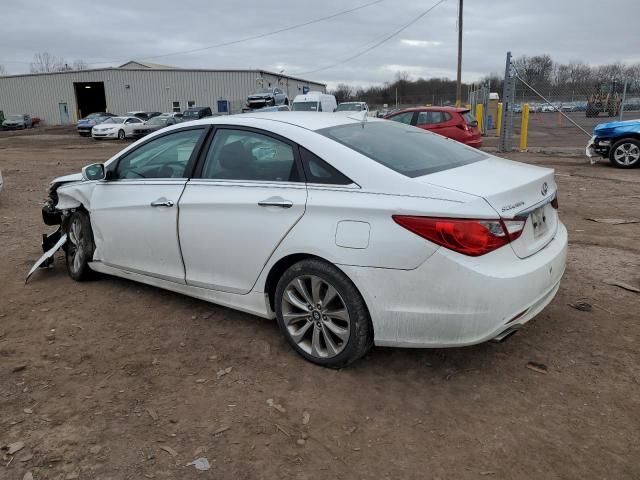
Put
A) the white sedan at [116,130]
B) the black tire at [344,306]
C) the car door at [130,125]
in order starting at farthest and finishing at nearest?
the car door at [130,125]
the white sedan at [116,130]
the black tire at [344,306]

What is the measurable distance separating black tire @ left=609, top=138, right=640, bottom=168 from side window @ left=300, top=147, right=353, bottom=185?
1142cm

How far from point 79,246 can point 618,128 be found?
1212 centimetres

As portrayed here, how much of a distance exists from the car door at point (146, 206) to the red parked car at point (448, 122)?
37.2 ft

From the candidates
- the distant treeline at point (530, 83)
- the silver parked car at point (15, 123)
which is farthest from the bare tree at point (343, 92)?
the silver parked car at point (15, 123)

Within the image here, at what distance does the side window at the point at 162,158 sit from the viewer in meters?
4.05

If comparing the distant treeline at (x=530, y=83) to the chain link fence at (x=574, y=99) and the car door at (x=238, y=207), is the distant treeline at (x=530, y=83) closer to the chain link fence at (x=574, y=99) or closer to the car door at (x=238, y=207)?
the chain link fence at (x=574, y=99)

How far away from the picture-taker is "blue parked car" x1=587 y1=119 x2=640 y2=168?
39.8 feet

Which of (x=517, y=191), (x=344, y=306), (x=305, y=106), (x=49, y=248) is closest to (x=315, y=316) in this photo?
(x=344, y=306)

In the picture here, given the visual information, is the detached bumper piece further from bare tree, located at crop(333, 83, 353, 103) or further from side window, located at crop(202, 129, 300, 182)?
bare tree, located at crop(333, 83, 353, 103)

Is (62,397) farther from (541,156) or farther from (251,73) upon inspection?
(251,73)

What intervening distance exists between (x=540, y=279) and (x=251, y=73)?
2057 inches

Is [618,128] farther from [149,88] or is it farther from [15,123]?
[15,123]

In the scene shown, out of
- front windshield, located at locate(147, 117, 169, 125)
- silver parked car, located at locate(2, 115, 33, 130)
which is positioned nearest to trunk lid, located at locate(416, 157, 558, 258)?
front windshield, located at locate(147, 117, 169, 125)

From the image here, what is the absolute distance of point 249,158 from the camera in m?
3.69
